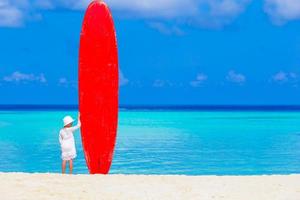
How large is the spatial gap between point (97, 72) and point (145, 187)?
241cm

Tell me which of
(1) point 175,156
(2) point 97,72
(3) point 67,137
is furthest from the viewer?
(1) point 175,156

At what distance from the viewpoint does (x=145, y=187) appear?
27.8 ft

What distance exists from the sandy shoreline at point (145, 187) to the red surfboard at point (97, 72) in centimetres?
125

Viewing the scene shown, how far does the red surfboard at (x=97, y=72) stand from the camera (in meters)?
10.1

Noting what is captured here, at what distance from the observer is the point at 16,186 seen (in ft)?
27.3

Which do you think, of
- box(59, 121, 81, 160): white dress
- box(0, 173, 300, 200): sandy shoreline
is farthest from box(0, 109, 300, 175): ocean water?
box(0, 173, 300, 200): sandy shoreline

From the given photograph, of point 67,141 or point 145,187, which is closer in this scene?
point 145,187

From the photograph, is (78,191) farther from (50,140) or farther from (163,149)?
(50,140)

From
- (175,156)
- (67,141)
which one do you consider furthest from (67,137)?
(175,156)

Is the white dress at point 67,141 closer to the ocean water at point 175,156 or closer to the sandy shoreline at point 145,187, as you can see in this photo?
the sandy shoreline at point 145,187

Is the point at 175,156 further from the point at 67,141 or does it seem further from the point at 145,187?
the point at 145,187

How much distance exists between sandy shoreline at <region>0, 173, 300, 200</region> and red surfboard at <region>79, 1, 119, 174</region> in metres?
1.25

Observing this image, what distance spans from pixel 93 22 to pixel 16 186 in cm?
311

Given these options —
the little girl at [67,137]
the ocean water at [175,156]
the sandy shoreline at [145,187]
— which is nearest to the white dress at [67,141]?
the little girl at [67,137]
